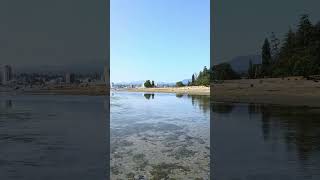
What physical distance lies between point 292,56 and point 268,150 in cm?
7696

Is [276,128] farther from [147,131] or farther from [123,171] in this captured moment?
[123,171]

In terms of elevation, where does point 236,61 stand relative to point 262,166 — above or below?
above

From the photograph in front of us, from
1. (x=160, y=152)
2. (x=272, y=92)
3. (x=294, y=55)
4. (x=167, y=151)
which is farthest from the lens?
(x=294, y=55)

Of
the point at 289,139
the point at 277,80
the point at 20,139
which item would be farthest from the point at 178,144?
the point at 277,80

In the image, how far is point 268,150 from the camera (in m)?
21.4

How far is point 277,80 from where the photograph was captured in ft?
287

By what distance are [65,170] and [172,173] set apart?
4269 millimetres

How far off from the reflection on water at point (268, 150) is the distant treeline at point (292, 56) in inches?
2013

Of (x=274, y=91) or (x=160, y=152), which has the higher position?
(x=274, y=91)

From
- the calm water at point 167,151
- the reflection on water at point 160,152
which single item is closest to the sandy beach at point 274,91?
the calm water at point 167,151

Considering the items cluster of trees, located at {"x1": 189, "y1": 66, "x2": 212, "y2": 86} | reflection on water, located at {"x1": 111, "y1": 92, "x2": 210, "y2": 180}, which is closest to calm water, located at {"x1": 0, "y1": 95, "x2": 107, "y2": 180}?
reflection on water, located at {"x1": 111, "y1": 92, "x2": 210, "y2": 180}

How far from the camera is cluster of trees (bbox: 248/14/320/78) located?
8338 centimetres

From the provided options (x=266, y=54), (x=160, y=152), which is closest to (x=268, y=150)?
(x=160, y=152)

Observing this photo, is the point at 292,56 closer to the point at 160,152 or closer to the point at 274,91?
the point at 274,91
